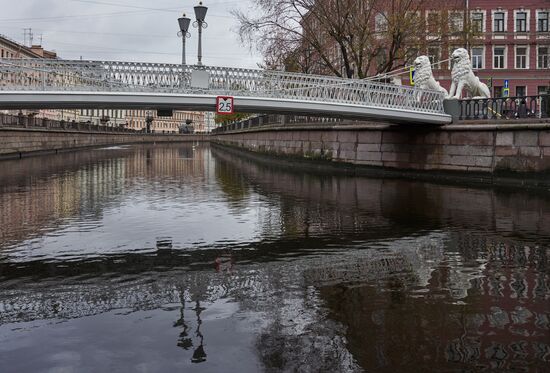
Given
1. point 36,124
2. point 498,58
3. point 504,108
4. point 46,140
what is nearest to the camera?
point 504,108

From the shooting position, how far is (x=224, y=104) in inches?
604

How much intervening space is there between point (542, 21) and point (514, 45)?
3.16 meters

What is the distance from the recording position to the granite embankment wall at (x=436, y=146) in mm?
17547

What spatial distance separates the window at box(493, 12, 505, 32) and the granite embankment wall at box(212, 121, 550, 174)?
2817 centimetres

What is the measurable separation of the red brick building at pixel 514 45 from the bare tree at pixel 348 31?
22.2 metres

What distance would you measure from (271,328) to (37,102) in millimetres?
11716

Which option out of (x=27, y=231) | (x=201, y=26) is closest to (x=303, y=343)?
(x=27, y=231)

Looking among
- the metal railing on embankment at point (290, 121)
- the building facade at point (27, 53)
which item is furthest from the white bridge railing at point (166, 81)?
the building facade at point (27, 53)

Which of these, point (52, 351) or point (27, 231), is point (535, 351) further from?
point (27, 231)

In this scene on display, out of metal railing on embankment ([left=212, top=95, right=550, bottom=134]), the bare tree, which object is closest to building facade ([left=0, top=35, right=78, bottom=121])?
the bare tree

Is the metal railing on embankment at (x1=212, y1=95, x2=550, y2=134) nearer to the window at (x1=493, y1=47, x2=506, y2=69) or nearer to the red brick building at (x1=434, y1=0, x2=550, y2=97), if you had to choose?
the red brick building at (x1=434, y1=0, x2=550, y2=97)

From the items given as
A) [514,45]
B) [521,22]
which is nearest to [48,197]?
[514,45]

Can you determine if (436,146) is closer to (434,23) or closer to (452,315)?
(434,23)

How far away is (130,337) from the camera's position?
4770mm
